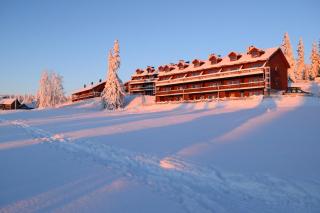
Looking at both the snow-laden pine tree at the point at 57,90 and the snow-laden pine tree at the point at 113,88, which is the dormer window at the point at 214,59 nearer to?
Result: the snow-laden pine tree at the point at 113,88

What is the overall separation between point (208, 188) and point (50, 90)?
9482cm

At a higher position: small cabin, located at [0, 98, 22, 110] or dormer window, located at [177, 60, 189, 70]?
dormer window, located at [177, 60, 189, 70]

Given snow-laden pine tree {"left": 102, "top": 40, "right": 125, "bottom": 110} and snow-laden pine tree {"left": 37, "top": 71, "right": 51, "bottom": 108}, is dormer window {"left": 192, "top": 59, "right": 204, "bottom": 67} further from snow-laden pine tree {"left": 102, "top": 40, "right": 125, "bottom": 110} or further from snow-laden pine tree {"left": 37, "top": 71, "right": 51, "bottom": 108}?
snow-laden pine tree {"left": 37, "top": 71, "right": 51, "bottom": 108}

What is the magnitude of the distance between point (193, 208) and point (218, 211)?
1.65 feet

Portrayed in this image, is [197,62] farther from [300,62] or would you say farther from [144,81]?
[300,62]

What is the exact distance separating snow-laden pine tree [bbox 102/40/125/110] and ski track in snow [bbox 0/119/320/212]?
4764 centimetres

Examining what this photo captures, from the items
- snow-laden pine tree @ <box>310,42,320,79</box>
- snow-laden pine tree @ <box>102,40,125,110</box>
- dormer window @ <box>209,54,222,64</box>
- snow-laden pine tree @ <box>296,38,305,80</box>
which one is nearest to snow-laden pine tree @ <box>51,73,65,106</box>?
snow-laden pine tree @ <box>102,40,125,110</box>

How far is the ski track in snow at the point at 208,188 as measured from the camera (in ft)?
19.3

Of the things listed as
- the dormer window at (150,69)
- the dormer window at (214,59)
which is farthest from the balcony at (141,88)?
the dormer window at (214,59)

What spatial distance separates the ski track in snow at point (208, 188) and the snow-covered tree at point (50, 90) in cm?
8956

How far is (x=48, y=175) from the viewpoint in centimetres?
827

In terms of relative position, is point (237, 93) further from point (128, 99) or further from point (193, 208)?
point (193, 208)

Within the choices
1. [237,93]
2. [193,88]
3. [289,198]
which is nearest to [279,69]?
[237,93]

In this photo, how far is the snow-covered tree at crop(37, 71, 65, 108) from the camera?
302 feet
